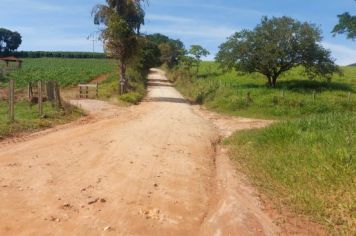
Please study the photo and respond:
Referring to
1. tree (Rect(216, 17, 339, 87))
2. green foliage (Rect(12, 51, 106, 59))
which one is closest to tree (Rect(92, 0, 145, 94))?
A: tree (Rect(216, 17, 339, 87))

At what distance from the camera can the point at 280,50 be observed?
3478cm

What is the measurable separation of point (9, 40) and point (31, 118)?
11402 cm

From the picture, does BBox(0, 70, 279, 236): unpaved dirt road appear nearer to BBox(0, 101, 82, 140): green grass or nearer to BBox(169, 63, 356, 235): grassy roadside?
BBox(169, 63, 356, 235): grassy roadside

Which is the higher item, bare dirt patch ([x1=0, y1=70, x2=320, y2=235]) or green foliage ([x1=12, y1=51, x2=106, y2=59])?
green foliage ([x1=12, y1=51, x2=106, y2=59])

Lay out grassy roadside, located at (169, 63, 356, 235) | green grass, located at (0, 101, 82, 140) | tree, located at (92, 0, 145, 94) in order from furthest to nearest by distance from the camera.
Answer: tree, located at (92, 0, 145, 94) < green grass, located at (0, 101, 82, 140) < grassy roadside, located at (169, 63, 356, 235)

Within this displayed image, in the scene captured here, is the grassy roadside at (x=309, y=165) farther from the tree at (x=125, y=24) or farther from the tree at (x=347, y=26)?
the tree at (x=347, y=26)

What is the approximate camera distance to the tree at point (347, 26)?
37094 mm

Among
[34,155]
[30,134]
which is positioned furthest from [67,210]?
[30,134]

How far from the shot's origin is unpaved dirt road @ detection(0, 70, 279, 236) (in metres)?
6.64

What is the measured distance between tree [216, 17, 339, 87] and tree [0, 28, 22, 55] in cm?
9610

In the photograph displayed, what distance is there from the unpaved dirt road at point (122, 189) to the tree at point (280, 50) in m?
22.7

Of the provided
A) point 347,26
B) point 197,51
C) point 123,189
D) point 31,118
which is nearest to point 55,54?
point 197,51

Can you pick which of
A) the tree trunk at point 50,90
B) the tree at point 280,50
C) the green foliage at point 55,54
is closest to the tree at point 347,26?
the tree at point 280,50

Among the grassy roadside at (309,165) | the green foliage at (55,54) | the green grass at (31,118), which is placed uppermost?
the green foliage at (55,54)
